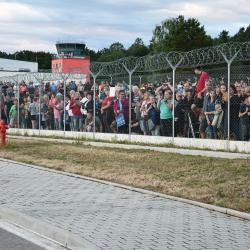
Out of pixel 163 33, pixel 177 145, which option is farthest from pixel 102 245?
pixel 163 33

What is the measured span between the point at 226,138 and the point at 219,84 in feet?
5.33

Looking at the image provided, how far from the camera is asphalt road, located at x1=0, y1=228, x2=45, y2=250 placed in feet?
25.4

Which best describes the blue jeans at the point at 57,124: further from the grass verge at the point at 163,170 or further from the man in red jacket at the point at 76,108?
the grass verge at the point at 163,170

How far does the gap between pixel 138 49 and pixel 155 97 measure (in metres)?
121

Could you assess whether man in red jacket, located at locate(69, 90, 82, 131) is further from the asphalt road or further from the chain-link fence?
the asphalt road

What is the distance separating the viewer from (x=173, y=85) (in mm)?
20641

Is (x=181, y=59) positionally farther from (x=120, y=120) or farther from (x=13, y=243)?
(x=13, y=243)

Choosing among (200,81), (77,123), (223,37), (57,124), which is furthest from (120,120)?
(223,37)

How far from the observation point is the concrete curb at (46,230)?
7590 mm

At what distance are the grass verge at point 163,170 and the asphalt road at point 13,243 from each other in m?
3.38

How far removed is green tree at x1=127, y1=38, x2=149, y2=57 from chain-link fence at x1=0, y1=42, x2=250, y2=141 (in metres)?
102

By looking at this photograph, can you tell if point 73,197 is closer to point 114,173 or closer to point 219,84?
point 114,173

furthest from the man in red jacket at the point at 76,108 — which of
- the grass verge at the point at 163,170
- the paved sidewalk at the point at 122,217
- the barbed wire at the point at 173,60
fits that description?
the paved sidewalk at the point at 122,217

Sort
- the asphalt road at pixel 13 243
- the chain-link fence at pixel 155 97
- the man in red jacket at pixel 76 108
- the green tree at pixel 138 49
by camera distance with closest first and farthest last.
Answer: the asphalt road at pixel 13 243
the chain-link fence at pixel 155 97
the man in red jacket at pixel 76 108
the green tree at pixel 138 49
